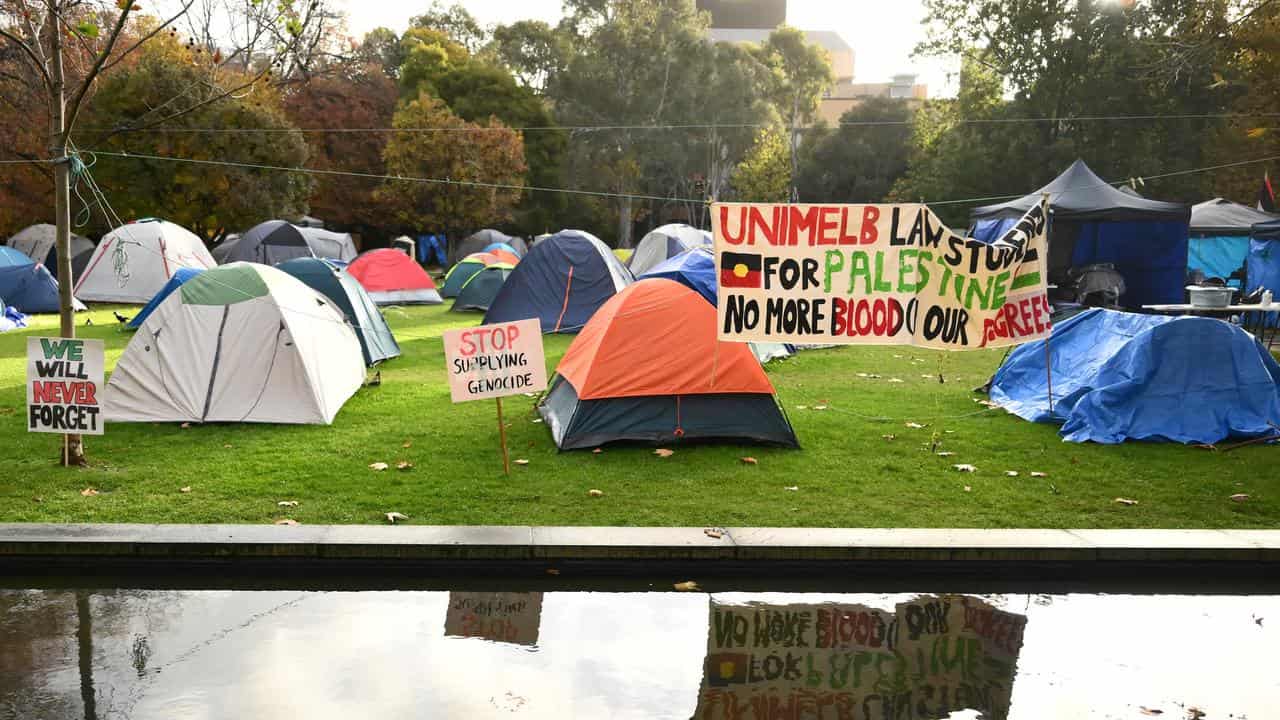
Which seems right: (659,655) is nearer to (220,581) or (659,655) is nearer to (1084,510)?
(220,581)

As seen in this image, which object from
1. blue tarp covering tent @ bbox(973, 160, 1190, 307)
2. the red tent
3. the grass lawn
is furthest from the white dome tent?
blue tarp covering tent @ bbox(973, 160, 1190, 307)

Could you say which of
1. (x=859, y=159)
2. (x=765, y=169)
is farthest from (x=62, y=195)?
(x=859, y=159)

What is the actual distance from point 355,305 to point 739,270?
9.21 metres

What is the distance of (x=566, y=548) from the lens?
6750 millimetres

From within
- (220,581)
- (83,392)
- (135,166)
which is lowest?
→ (220,581)

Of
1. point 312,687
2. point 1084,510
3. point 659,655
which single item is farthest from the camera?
point 1084,510

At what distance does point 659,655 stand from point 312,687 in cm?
173

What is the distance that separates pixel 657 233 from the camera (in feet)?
103

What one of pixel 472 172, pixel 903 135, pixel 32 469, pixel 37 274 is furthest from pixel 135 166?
pixel 903 135

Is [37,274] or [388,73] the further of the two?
[388,73]

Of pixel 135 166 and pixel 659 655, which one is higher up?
pixel 135 166

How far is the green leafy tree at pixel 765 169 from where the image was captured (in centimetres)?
5594

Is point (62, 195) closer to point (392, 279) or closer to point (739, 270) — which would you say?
point (739, 270)

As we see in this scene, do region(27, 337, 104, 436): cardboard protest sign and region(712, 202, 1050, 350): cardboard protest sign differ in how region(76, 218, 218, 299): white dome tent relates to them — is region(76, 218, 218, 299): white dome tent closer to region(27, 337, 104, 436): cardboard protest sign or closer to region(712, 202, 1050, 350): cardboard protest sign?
region(27, 337, 104, 436): cardboard protest sign
